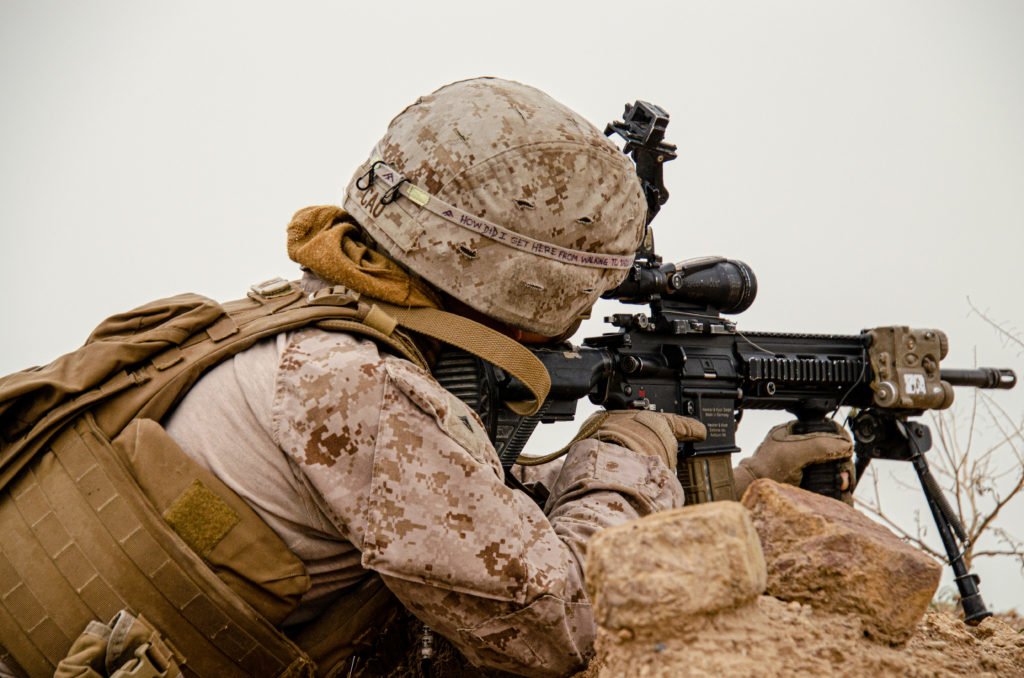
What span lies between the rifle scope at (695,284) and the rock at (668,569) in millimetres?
1975

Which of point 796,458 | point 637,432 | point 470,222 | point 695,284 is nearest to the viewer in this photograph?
point 470,222

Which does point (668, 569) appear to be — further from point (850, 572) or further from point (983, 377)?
point (983, 377)

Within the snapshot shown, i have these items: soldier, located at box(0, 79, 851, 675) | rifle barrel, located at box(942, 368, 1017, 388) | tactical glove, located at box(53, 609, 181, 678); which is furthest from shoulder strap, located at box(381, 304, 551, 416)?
rifle barrel, located at box(942, 368, 1017, 388)

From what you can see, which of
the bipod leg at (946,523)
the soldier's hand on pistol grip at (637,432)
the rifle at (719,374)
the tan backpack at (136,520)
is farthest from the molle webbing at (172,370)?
the bipod leg at (946,523)

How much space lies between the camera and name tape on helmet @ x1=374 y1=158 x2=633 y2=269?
7.61ft

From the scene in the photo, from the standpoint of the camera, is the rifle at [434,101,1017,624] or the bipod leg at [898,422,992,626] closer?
the rifle at [434,101,1017,624]

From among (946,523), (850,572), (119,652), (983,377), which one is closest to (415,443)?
(119,652)

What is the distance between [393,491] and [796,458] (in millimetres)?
2254

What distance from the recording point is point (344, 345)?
204 cm

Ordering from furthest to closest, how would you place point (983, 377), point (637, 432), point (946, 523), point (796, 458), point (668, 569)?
1. point (983, 377)
2. point (946, 523)
3. point (796, 458)
4. point (637, 432)
5. point (668, 569)

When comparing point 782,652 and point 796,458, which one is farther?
point 796,458

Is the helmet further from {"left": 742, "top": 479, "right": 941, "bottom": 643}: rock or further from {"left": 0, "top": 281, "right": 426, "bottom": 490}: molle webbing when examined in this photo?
{"left": 742, "top": 479, "right": 941, "bottom": 643}: rock

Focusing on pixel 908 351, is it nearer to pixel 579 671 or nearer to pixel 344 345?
pixel 579 671

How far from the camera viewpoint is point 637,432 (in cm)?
282
